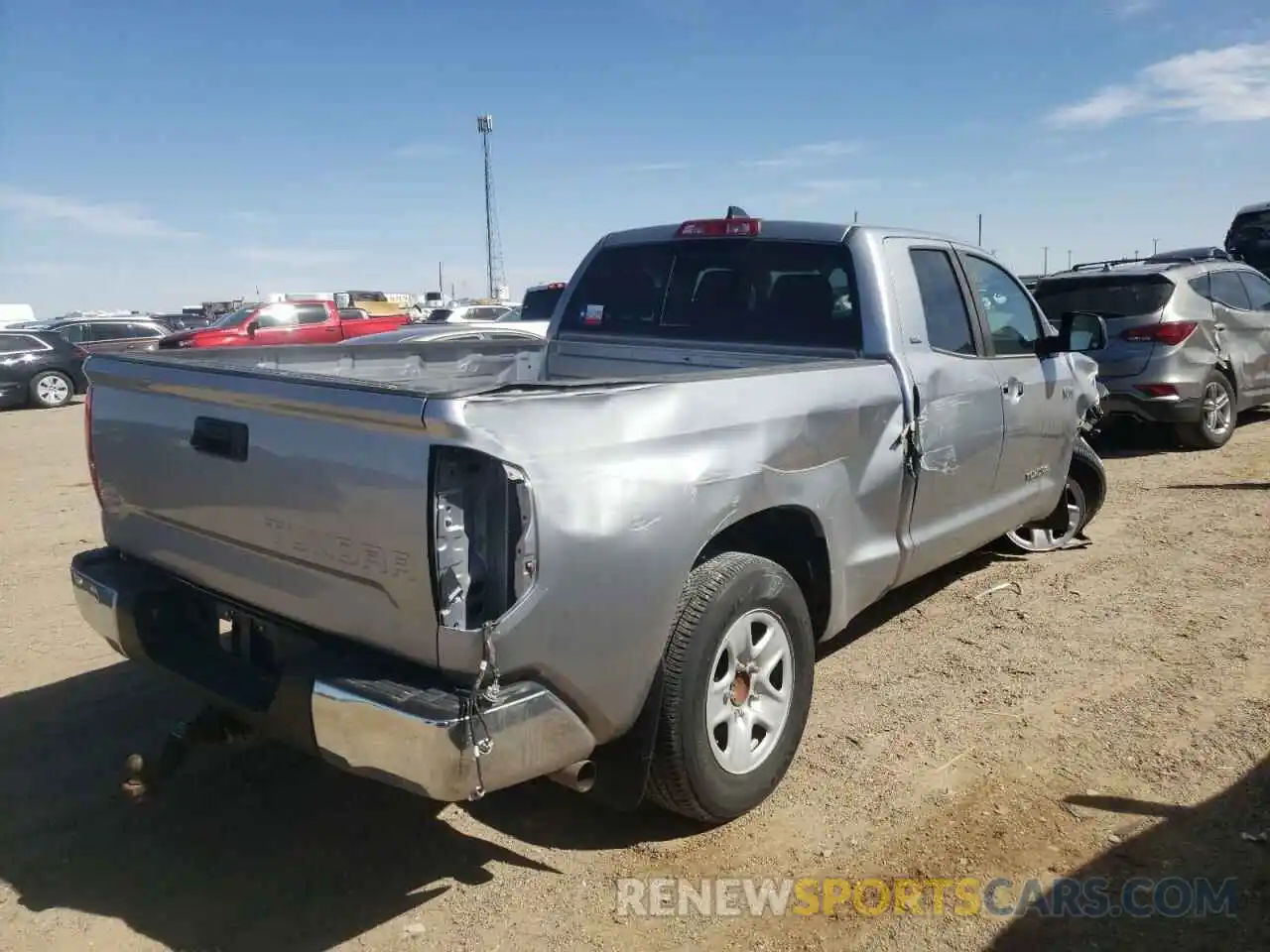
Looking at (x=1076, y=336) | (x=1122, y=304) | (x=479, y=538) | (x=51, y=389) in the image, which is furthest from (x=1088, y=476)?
(x=51, y=389)

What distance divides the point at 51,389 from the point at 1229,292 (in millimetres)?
19533

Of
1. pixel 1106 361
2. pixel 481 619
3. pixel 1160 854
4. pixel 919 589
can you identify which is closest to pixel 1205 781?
pixel 1160 854

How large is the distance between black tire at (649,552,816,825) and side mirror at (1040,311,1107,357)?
266 cm

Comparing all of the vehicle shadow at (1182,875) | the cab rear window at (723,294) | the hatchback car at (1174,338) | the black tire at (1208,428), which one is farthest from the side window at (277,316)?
the vehicle shadow at (1182,875)

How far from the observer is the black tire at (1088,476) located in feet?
20.0

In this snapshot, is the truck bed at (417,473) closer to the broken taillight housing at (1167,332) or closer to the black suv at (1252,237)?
the broken taillight housing at (1167,332)

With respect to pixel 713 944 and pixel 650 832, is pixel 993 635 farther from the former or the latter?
pixel 713 944

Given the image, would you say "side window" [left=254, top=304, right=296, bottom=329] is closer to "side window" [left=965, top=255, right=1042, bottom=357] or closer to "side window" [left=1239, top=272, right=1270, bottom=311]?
"side window" [left=1239, top=272, right=1270, bottom=311]

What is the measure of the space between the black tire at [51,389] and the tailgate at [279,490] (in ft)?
60.2

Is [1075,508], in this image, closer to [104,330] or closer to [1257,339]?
[1257,339]

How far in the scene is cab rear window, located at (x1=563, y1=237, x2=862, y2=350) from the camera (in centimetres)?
420

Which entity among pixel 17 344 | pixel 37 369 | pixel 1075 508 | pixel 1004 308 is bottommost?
pixel 1075 508

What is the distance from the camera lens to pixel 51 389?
63.7 feet

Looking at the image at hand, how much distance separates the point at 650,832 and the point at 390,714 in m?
1.23
